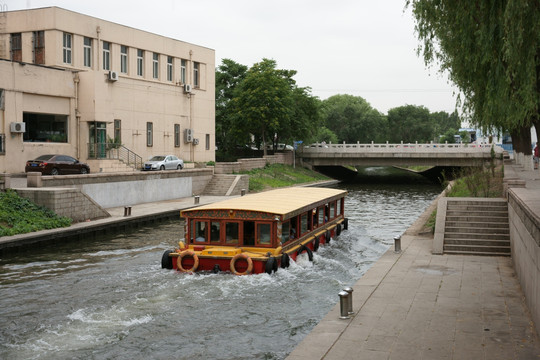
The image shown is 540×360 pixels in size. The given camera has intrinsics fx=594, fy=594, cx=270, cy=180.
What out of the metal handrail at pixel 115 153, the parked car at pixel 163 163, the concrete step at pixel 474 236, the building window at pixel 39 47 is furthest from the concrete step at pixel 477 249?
the building window at pixel 39 47

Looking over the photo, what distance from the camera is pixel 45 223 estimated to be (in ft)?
78.6

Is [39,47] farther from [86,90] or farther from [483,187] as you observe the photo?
[483,187]

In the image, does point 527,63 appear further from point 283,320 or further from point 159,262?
point 159,262

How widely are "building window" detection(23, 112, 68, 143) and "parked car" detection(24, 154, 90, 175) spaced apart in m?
3.65

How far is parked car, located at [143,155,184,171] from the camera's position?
41.2 meters

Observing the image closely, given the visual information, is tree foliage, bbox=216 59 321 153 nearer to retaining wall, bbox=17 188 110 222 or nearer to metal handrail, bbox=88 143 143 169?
metal handrail, bbox=88 143 143 169

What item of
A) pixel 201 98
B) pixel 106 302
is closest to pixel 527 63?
pixel 106 302

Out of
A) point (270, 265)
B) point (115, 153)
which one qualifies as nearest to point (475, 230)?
point (270, 265)

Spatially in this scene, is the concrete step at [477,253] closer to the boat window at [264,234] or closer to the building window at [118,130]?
the boat window at [264,234]

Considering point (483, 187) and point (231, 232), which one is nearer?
point (231, 232)

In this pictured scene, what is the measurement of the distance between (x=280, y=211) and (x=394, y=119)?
355 ft

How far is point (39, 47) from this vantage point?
38.1 m

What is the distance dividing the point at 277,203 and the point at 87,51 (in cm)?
2604

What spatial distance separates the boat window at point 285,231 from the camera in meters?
18.3
